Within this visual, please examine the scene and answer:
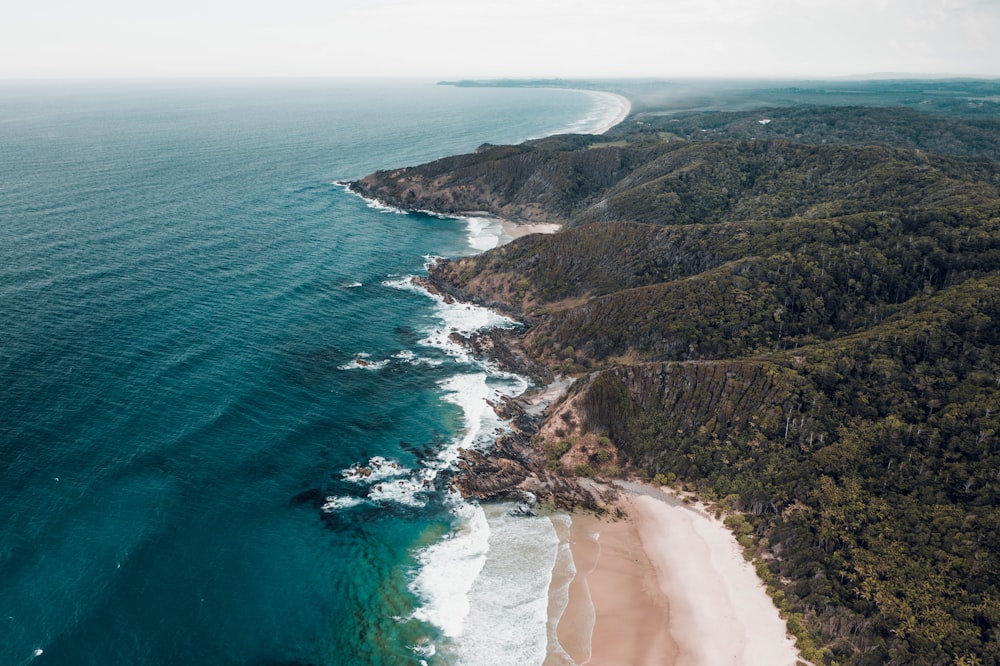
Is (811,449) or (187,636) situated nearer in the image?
(187,636)

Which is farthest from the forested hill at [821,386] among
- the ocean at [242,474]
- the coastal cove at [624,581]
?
the ocean at [242,474]

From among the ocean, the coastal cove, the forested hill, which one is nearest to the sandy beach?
the coastal cove

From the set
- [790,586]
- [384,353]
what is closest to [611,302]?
[384,353]

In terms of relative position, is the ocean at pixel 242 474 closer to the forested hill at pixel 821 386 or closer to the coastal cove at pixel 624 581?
Answer: the coastal cove at pixel 624 581

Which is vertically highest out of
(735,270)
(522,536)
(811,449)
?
(735,270)

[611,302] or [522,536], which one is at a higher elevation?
[611,302]

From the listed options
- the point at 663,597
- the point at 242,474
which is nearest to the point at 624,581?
the point at 663,597

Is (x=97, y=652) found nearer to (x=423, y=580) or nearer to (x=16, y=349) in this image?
(x=423, y=580)
